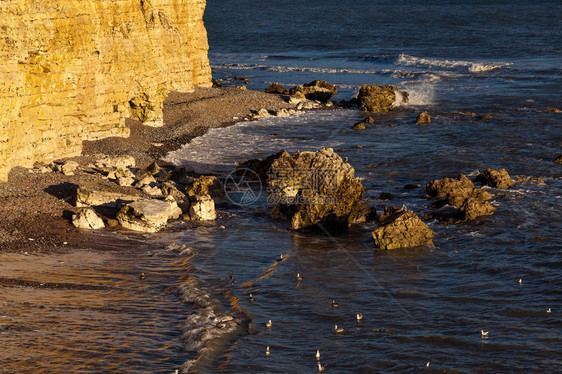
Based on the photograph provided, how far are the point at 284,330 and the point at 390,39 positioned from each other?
7615 cm

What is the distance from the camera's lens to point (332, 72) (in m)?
63.5

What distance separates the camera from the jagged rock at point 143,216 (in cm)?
2122

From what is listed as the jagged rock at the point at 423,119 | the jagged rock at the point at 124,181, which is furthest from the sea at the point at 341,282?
the jagged rock at the point at 124,181

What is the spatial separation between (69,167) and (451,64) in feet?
155

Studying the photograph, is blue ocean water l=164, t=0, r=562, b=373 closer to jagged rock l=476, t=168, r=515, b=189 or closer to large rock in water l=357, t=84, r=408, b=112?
jagged rock l=476, t=168, r=515, b=189

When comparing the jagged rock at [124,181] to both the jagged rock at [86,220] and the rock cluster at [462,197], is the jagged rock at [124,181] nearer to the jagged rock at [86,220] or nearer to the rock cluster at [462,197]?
the jagged rock at [86,220]

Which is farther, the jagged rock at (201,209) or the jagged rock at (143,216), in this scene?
the jagged rock at (201,209)

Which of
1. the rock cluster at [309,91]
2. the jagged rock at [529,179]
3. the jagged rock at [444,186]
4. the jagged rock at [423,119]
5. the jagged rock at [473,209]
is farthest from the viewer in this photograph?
the rock cluster at [309,91]

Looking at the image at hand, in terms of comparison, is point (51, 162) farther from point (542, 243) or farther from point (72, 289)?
point (542, 243)

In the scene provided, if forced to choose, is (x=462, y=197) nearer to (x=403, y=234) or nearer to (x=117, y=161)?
(x=403, y=234)

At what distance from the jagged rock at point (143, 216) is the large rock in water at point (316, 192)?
3.95 m

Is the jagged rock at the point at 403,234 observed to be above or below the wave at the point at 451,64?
below

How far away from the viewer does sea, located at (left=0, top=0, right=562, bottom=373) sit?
13672 mm

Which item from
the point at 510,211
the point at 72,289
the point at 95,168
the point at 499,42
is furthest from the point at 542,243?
the point at 499,42
